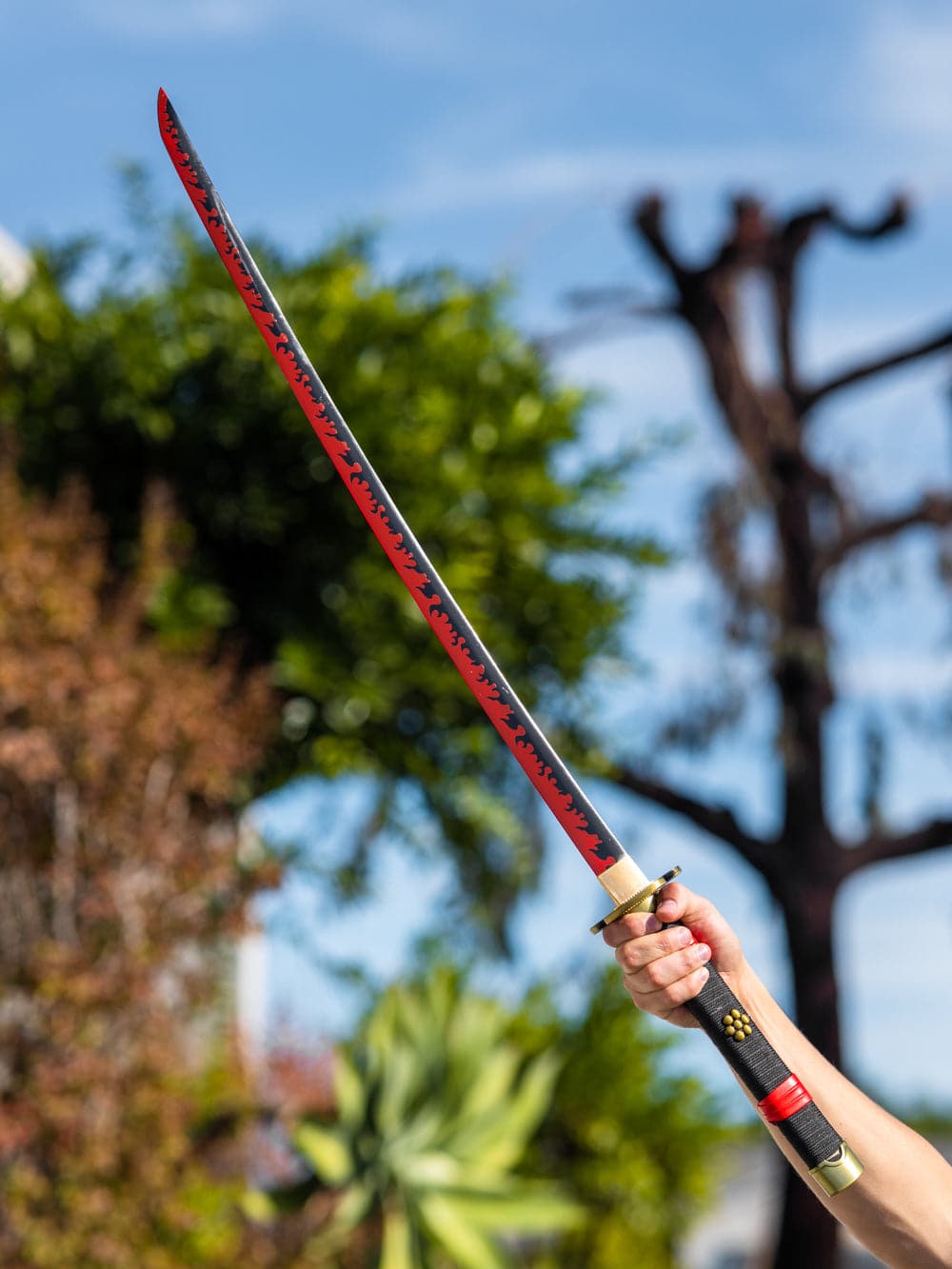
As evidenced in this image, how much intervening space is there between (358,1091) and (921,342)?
20.9ft

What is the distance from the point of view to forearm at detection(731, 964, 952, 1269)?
86.3 inches

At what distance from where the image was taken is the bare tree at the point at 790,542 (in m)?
10.9

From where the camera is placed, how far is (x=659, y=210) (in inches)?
462

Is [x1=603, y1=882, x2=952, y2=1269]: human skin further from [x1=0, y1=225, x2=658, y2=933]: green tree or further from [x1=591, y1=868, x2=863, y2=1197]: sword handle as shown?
[x1=0, y1=225, x2=658, y2=933]: green tree

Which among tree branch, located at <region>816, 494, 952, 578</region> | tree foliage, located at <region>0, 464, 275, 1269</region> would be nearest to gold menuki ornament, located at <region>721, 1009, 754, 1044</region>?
tree foliage, located at <region>0, 464, 275, 1269</region>

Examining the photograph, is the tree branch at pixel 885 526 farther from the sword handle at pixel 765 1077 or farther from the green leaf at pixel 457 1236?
the sword handle at pixel 765 1077

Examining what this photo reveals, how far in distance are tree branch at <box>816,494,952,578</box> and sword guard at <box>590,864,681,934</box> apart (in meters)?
9.46

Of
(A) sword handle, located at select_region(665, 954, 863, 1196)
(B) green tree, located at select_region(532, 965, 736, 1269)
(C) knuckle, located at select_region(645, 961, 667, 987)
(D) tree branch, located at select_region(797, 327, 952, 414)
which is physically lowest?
(B) green tree, located at select_region(532, 965, 736, 1269)

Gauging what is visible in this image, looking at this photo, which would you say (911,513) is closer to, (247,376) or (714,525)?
(714,525)

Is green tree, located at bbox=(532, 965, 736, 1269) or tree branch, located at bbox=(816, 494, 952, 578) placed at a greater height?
tree branch, located at bbox=(816, 494, 952, 578)

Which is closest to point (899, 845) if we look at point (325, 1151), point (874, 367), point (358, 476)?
point (874, 367)

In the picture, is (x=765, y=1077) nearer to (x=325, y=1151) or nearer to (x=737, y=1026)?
(x=737, y=1026)

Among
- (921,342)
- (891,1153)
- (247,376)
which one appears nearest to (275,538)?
(247,376)

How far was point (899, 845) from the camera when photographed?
35.9 feet
